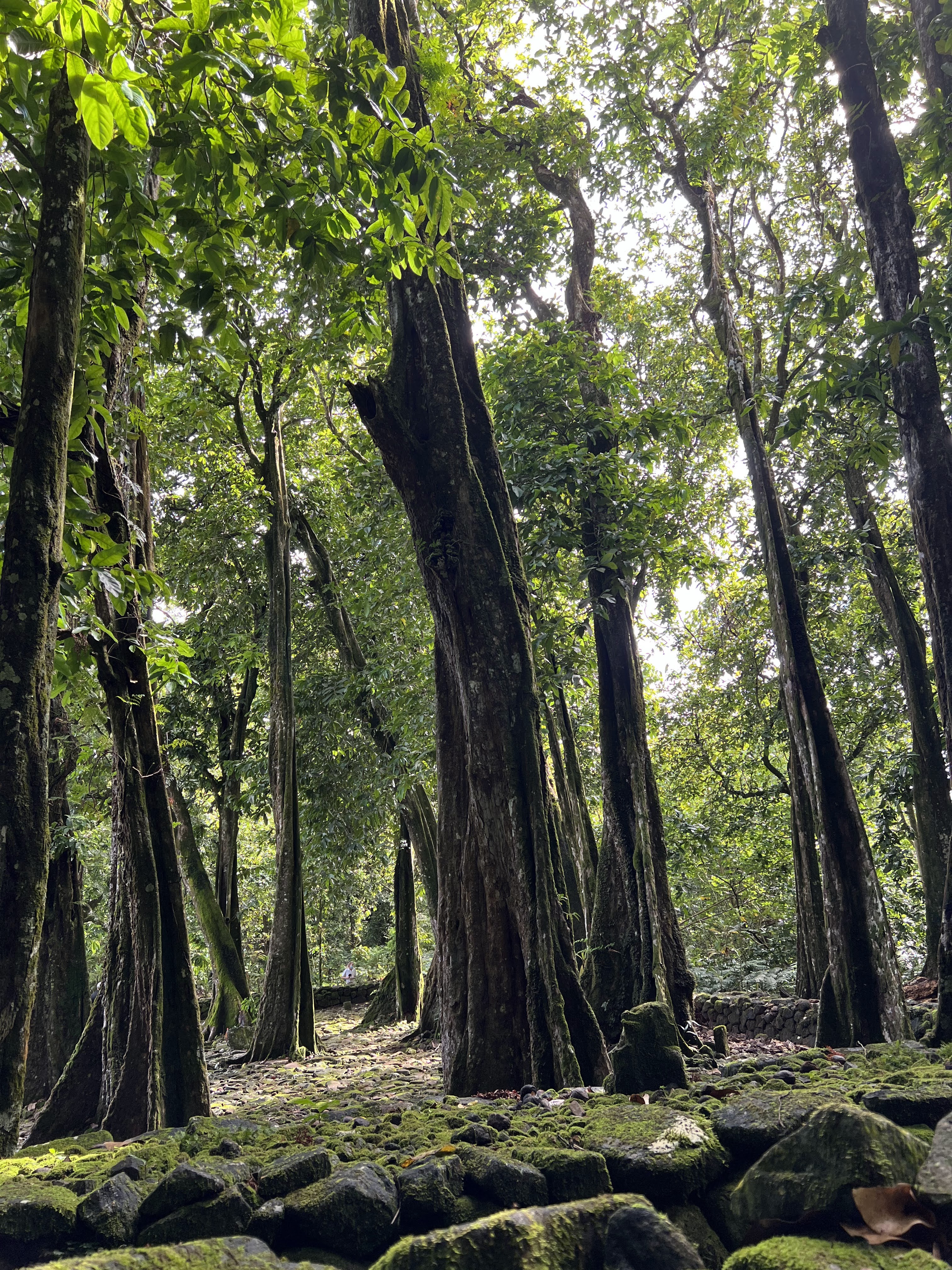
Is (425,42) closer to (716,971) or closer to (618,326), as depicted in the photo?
(618,326)

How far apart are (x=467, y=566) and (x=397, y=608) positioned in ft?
22.0

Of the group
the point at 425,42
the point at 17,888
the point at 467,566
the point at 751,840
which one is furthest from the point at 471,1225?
the point at 751,840

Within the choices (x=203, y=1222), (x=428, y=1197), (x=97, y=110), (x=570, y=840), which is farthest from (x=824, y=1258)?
(x=570, y=840)

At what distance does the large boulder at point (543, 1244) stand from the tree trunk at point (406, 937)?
1161 cm

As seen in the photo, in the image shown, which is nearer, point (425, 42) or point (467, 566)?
point (467, 566)

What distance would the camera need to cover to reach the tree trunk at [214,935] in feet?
44.9

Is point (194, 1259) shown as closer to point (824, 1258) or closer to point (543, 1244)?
point (543, 1244)

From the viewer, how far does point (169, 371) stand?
12.1 metres

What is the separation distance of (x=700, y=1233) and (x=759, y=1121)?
365mm

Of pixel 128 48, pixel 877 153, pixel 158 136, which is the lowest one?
pixel 158 136

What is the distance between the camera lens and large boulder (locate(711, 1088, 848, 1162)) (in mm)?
2359

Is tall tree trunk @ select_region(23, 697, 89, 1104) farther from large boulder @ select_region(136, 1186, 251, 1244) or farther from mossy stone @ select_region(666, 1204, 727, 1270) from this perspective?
mossy stone @ select_region(666, 1204, 727, 1270)

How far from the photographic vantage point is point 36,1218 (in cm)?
227

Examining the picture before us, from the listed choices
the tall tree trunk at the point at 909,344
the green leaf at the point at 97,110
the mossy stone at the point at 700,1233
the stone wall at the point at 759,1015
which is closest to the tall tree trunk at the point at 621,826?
the stone wall at the point at 759,1015
